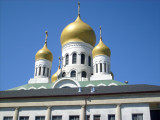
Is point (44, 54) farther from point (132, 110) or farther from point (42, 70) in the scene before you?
point (132, 110)

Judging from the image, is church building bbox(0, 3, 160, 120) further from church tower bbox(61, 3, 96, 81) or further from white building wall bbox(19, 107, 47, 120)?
church tower bbox(61, 3, 96, 81)

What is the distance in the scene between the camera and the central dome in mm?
46531

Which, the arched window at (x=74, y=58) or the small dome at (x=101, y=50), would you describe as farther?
the arched window at (x=74, y=58)

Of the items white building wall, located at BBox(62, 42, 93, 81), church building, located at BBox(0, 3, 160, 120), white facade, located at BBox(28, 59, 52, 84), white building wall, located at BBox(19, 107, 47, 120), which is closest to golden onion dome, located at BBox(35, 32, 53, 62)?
white facade, located at BBox(28, 59, 52, 84)

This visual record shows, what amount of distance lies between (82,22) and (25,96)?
2621 centimetres

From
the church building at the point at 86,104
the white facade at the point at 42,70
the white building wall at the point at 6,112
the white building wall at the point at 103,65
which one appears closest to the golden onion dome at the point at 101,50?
the white building wall at the point at 103,65

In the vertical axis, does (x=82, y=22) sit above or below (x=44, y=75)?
above

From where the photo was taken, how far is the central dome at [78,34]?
46531 millimetres

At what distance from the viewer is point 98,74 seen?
139 feet

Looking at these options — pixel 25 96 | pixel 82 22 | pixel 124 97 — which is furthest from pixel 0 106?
pixel 82 22

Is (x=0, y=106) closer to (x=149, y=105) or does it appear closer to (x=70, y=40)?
(x=149, y=105)

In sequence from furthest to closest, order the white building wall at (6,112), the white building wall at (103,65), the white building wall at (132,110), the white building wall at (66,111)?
the white building wall at (103,65), the white building wall at (6,112), the white building wall at (66,111), the white building wall at (132,110)

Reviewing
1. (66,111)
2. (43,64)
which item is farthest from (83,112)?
(43,64)

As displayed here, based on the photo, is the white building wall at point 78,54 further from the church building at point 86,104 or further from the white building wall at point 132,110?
the white building wall at point 132,110
